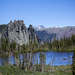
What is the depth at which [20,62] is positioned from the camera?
75.3ft

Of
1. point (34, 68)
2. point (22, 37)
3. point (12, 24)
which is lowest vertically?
point (34, 68)

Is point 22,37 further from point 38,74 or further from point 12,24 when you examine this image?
point 38,74

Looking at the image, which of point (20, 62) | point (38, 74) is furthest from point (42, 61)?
point (38, 74)

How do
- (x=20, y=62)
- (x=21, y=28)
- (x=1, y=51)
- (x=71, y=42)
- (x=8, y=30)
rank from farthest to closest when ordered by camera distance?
(x=21, y=28) → (x=8, y=30) → (x=71, y=42) → (x=1, y=51) → (x=20, y=62)

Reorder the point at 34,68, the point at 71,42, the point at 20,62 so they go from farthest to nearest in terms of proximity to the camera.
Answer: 1. the point at 71,42
2. the point at 20,62
3. the point at 34,68

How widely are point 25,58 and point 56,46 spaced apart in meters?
87.7

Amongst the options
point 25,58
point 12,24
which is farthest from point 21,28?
point 25,58

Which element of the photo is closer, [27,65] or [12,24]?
[27,65]

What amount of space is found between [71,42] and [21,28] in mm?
66465

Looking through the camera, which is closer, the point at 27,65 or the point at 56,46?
the point at 27,65

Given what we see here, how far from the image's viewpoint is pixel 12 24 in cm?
16612

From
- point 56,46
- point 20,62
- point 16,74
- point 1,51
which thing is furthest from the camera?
point 56,46

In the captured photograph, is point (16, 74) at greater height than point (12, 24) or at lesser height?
lesser

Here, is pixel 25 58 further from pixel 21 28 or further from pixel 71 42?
pixel 21 28
